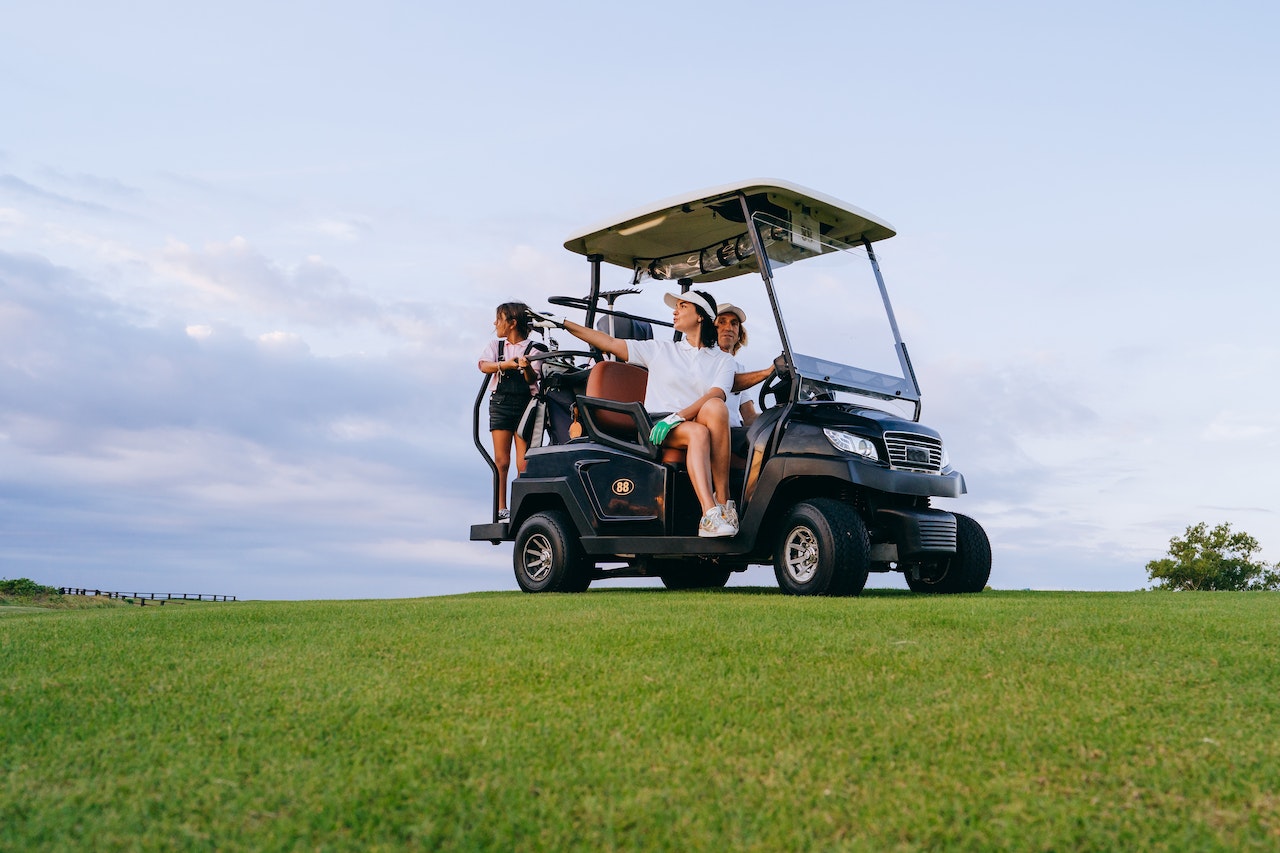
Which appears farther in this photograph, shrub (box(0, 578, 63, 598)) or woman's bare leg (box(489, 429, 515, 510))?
shrub (box(0, 578, 63, 598))

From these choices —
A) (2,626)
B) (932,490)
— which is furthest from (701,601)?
(2,626)

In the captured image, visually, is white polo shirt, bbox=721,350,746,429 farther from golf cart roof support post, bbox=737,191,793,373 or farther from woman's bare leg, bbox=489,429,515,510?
woman's bare leg, bbox=489,429,515,510

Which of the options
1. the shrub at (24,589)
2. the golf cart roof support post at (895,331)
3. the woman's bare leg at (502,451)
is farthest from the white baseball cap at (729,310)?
the shrub at (24,589)

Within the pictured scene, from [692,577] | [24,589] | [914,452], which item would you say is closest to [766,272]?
[914,452]

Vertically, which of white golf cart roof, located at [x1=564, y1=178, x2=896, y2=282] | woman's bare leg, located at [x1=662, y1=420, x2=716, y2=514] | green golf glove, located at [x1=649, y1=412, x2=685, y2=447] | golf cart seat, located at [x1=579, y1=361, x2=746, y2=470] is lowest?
woman's bare leg, located at [x1=662, y1=420, x2=716, y2=514]

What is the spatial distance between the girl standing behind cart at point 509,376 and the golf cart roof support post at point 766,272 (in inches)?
89.4

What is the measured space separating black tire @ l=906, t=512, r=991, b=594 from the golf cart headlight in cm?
131

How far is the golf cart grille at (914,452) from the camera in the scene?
7.17m

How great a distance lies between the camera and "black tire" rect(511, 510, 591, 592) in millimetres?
8523

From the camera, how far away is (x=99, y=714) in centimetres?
384

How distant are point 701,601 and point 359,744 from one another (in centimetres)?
381

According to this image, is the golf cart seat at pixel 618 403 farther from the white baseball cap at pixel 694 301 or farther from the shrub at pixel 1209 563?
the shrub at pixel 1209 563

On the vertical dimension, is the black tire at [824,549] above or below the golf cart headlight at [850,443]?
below

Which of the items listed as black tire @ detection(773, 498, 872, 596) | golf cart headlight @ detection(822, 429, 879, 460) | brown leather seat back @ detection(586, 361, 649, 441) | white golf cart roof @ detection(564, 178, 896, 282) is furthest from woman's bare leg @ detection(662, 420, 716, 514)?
white golf cart roof @ detection(564, 178, 896, 282)
